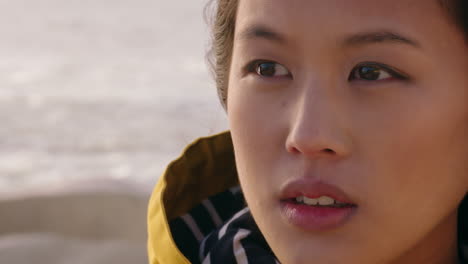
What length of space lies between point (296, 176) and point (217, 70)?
1.62 feet

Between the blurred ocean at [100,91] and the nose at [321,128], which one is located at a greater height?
the blurred ocean at [100,91]

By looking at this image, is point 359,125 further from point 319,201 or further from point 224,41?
point 224,41

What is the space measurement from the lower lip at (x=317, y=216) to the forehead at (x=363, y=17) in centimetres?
24

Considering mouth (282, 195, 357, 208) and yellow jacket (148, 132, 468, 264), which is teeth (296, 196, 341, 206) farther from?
yellow jacket (148, 132, 468, 264)

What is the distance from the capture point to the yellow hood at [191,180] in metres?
1.46

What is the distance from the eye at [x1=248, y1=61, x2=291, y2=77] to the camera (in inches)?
46.3

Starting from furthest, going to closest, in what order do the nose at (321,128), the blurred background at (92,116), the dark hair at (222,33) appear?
the blurred background at (92,116) → the dark hair at (222,33) → the nose at (321,128)

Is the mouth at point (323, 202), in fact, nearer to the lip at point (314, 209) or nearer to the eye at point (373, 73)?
the lip at point (314, 209)

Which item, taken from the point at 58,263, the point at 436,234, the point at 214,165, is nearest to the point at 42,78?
the point at 58,263

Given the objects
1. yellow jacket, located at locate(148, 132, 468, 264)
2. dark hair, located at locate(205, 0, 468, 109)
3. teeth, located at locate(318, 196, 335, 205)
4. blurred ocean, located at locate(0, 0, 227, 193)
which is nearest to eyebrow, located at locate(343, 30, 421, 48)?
dark hair, located at locate(205, 0, 468, 109)

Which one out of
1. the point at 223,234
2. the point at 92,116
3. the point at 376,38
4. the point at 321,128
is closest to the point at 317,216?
the point at 321,128

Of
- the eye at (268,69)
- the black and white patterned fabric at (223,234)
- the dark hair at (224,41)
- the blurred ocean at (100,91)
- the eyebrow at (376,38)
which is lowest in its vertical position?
the black and white patterned fabric at (223,234)

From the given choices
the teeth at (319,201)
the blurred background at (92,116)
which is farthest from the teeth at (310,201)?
the blurred background at (92,116)

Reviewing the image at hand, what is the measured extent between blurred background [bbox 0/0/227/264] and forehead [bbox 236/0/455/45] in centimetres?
67
